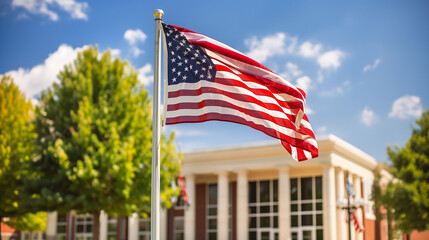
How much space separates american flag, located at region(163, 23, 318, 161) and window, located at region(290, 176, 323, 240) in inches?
1131

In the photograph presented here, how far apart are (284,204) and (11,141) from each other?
1894 cm

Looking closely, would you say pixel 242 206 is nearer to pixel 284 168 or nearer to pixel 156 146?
pixel 284 168

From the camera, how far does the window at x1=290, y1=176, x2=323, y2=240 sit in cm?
3625

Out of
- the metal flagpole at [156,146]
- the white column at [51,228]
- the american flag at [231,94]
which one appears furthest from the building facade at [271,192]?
the metal flagpole at [156,146]

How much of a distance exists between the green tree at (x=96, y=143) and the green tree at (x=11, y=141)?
3.15 meters

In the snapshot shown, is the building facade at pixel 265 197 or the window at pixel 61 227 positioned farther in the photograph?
the window at pixel 61 227

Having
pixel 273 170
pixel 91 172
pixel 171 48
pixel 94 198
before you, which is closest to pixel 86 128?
pixel 91 172

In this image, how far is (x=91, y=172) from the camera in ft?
75.6

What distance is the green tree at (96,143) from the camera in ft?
77.8

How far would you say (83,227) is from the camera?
149ft

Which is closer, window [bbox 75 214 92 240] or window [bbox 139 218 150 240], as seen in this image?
window [bbox 139 218 150 240]

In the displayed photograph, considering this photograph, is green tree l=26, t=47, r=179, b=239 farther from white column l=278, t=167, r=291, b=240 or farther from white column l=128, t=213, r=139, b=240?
white column l=128, t=213, r=139, b=240

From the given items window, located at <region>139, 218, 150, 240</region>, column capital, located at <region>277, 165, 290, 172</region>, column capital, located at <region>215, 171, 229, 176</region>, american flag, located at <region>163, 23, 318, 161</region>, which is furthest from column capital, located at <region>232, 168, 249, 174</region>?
american flag, located at <region>163, 23, 318, 161</region>

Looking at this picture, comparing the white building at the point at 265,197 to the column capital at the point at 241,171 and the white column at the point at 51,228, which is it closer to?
the column capital at the point at 241,171
